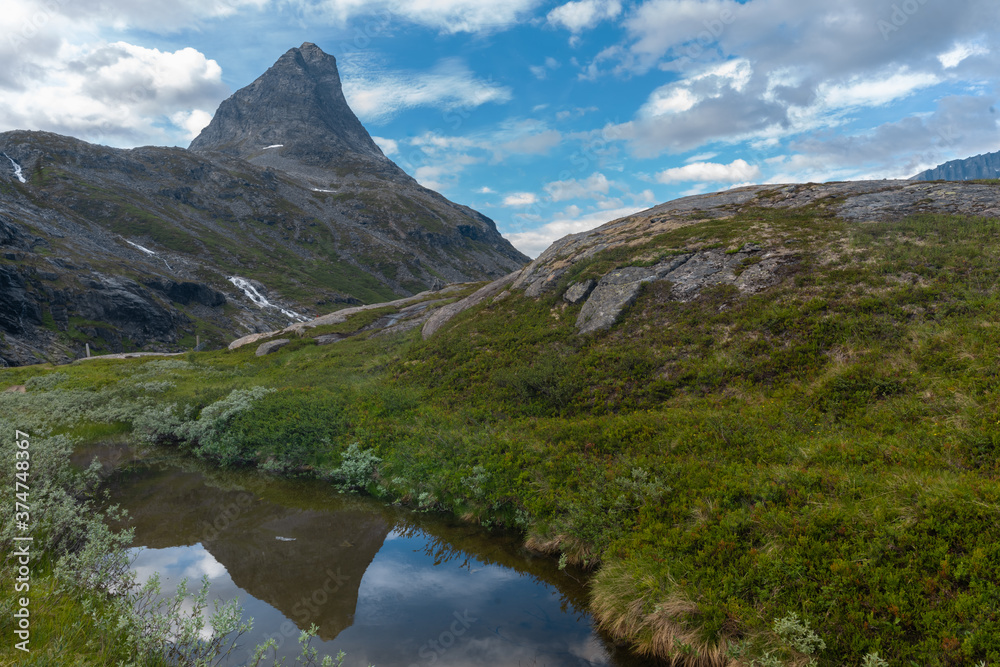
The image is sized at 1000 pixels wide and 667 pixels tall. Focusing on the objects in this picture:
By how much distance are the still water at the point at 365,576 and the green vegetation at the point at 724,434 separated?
101cm

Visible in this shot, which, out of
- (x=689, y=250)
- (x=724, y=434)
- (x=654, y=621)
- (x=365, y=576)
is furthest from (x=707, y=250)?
(x=365, y=576)

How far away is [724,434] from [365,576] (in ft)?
37.7

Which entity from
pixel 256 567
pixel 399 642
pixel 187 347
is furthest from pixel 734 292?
pixel 187 347

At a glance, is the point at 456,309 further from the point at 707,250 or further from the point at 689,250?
the point at 707,250

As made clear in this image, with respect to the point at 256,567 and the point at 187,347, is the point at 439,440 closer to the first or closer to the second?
the point at 256,567

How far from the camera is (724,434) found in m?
13.5

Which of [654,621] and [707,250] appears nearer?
[654,621]

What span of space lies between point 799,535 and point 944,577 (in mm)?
2103

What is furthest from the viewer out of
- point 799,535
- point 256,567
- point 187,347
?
point 187,347

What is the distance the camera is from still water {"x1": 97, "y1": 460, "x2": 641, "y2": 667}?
30.0 ft

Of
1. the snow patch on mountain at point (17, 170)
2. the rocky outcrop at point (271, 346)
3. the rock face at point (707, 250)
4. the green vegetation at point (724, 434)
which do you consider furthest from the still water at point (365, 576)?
the snow patch on mountain at point (17, 170)

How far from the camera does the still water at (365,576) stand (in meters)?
9.15

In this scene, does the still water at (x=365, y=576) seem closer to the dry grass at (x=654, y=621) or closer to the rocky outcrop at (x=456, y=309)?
the dry grass at (x=654, y=621)

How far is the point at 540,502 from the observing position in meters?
13.3
